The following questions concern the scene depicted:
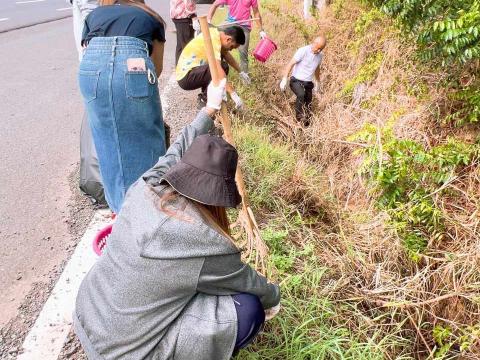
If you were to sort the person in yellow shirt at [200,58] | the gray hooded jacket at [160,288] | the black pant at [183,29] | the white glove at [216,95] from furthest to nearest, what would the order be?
1. the black pant at [183,29]
2. the person in yellow shirt at [200,58]
3. the white glove at [216,95]
4. the gray hooded jacket at [160,288]

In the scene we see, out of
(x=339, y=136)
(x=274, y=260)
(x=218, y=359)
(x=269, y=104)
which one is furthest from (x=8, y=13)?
(x=218, y=359)

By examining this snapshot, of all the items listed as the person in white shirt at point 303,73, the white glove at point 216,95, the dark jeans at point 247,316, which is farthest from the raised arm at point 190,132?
the person in white shirt at point 303,73

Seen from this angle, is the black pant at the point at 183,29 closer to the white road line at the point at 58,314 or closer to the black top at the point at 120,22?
the black top at the point at 120,22

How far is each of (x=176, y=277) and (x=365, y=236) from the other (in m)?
1.96

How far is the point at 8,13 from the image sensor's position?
10.0 metres

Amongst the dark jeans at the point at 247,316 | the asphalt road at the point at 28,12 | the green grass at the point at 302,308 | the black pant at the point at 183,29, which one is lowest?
the asphalt road at the point at 28,12

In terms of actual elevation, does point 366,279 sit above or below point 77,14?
below

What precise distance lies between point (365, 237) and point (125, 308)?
202 cm

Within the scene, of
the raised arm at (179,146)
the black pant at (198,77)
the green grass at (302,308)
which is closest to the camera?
the raised arm at (179,146)

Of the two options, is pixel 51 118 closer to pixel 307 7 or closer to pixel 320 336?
pixel 320 336

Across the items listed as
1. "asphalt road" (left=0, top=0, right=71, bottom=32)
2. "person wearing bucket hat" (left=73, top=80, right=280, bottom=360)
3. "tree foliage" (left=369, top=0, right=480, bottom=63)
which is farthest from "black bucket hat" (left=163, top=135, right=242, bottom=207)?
"asphalt road" (left=0, top=0, right=71, bottom=32)

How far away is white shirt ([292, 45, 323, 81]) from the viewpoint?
5524 mm

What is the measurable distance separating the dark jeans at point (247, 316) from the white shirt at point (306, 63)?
4.26 m

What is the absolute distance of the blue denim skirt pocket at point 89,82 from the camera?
223 cm
